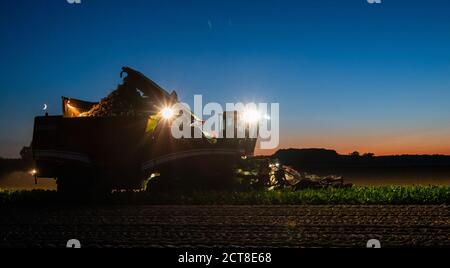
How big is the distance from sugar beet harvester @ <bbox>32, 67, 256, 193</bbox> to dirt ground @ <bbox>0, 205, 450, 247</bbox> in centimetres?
177

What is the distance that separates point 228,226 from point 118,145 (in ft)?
20.6

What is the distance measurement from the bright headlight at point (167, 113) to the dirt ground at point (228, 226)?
345cm

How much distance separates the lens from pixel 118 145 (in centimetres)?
1702

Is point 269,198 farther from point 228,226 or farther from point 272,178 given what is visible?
point 228,226

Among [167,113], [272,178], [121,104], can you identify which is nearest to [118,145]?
[121,104]

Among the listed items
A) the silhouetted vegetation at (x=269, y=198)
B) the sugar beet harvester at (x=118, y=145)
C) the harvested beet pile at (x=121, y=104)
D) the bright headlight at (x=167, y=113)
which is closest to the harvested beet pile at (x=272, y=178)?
the silhouetted vegetation at (x=269, y=198)

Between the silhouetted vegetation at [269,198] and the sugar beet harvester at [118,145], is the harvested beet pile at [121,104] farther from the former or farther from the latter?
the silhouetted vegetation at [269,198]

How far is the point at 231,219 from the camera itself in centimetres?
1324

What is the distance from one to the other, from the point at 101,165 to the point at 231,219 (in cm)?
589

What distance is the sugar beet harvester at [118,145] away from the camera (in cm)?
1703

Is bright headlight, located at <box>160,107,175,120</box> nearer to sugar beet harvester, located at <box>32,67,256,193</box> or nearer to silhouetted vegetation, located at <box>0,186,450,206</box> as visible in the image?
sugar beet harvester, located at <box>32,67,256,193</box>
